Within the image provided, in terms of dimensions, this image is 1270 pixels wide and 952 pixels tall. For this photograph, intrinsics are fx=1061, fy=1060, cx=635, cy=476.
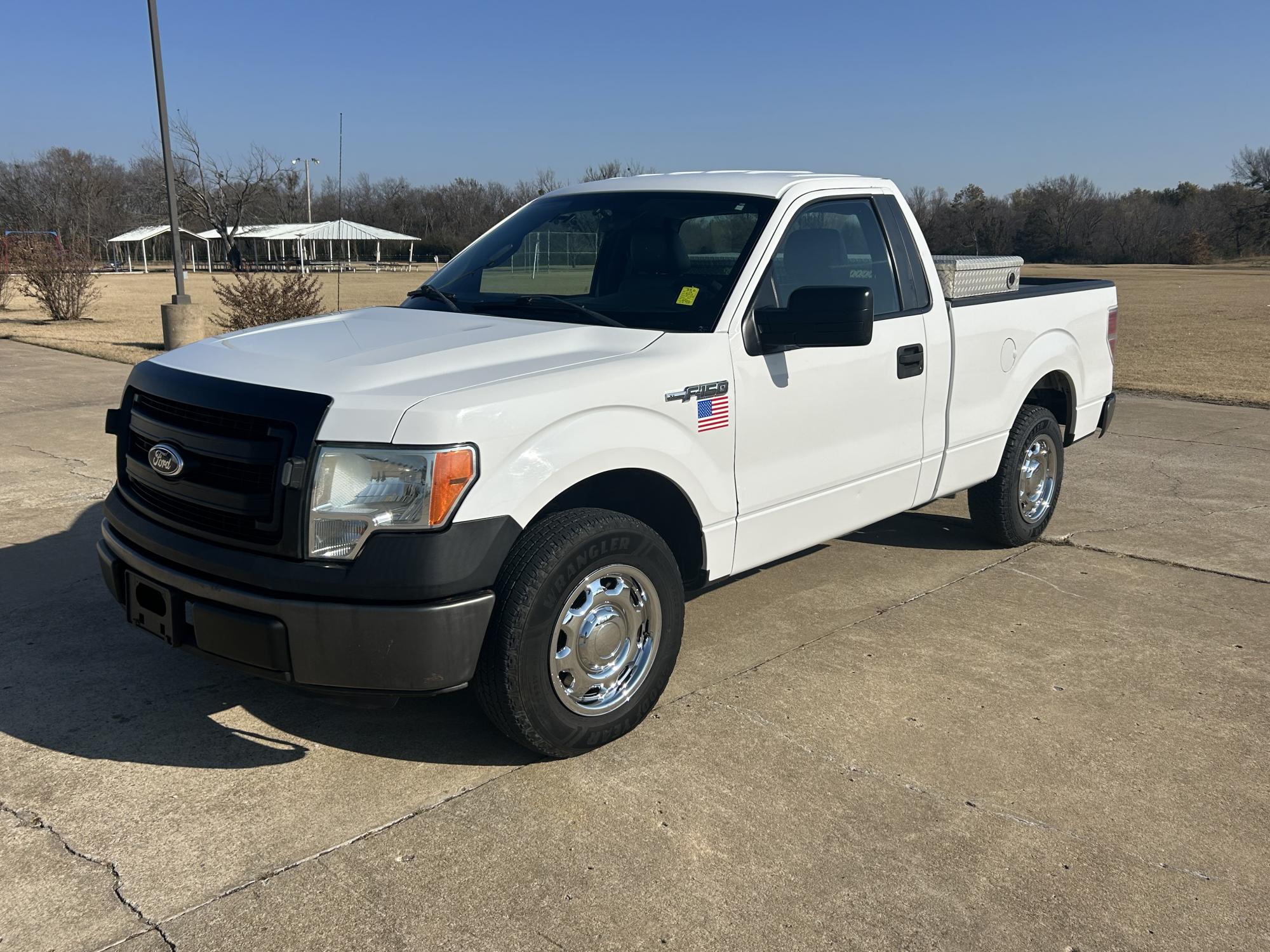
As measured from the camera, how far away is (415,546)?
296cm

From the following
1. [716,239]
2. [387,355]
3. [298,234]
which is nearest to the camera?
[387,355]

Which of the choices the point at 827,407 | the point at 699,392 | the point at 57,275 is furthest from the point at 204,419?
the point at 57,275

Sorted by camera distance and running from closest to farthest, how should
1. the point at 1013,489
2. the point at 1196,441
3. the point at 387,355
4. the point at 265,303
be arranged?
the point at 387,355 → the point at 1013,489 → the point at 1196,441 → the point at 265,303

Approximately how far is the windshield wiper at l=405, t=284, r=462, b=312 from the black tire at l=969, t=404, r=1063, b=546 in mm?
3048

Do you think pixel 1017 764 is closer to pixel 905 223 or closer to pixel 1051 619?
pixel 1051 619

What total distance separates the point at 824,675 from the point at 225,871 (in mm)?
2327

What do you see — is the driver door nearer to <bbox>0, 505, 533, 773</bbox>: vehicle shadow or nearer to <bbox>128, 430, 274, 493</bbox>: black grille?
<bbox>0, 505, 533, 773</bbox>: vehicle shadow

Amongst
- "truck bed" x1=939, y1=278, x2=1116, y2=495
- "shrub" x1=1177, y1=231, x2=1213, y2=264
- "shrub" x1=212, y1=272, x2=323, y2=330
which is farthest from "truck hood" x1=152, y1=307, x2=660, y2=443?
"shrub" x1=1177, y1=231, x2=1213, y2=264

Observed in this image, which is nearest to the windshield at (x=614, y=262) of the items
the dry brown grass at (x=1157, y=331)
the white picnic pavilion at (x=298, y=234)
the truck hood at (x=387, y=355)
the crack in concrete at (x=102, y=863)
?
the truck hood at (x=387, y=355)

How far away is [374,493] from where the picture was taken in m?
3.00

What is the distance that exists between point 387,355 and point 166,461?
77 centimetres

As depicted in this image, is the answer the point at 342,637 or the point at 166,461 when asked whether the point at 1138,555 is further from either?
the point at 166,461

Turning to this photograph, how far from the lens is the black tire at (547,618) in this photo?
124 inches

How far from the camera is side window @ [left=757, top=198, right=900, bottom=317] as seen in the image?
4.23m
